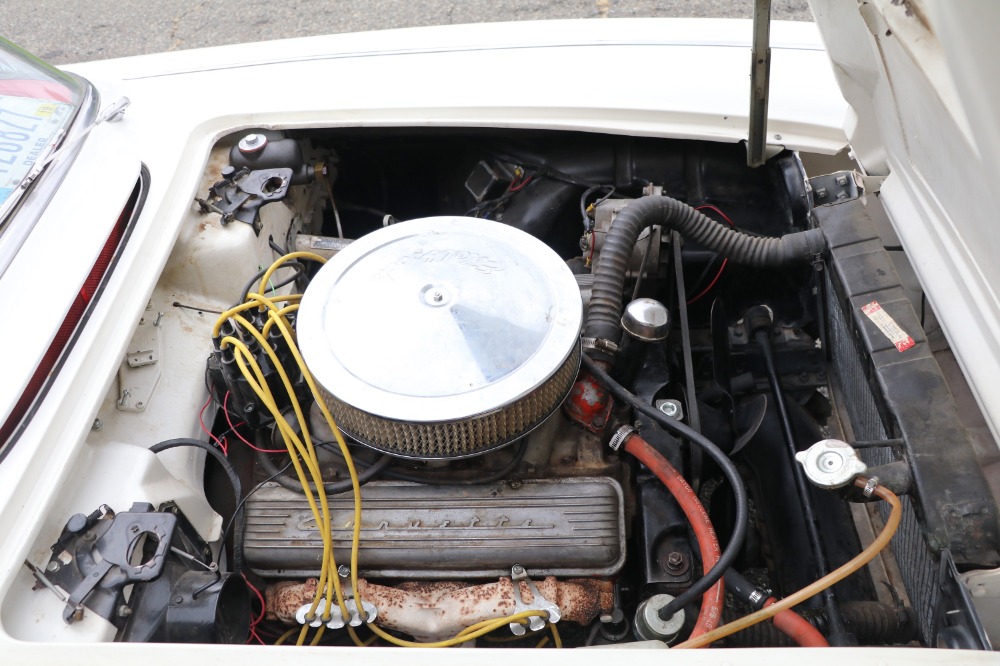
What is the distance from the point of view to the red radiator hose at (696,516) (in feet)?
3.54

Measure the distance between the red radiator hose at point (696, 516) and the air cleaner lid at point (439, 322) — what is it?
9.0 inches

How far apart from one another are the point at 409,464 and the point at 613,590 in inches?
14.6

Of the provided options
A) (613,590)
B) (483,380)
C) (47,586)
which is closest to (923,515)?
(613,590)

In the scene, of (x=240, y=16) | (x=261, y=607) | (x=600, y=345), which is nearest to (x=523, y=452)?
(x=600, y=345)

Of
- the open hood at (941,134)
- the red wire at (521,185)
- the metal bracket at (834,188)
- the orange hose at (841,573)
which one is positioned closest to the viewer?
the open hood at (941,134)

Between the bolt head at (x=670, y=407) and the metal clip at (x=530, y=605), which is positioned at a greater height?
the bolt head at (x=670, y=407)

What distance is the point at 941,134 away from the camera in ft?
3.17

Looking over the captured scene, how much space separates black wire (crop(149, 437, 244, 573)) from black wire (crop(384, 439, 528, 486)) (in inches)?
10.2

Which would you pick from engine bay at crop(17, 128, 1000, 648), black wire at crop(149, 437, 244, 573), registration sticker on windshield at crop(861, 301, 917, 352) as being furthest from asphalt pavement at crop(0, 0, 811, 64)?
black wire at crop(149, 437, 244, 573)

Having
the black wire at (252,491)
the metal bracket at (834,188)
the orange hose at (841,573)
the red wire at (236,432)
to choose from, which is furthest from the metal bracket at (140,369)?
the metal bracket at (834,188)

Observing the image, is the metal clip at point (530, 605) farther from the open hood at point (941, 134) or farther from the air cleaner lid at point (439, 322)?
the open hood at point (941, 134)

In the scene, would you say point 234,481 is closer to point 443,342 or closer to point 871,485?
point 443,342

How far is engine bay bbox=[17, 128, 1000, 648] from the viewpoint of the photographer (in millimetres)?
1040

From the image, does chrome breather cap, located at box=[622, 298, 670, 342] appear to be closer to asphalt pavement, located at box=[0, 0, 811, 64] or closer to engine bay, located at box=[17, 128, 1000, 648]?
engine bay, located at box=[17, 128, 1000, 648]
